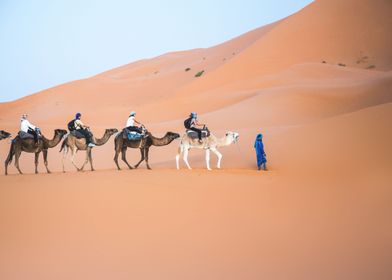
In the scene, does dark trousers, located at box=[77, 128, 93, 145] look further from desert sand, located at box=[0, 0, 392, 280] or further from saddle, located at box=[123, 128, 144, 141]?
desert sand, located at box=[0, 0, 392, 280]

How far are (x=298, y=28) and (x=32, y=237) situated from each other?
1851 inches

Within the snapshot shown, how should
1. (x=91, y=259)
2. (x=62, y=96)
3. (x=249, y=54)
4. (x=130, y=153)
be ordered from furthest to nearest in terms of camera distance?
1. (x=62, y=96)
2. (x=249, y=54)
3. (x=130, y=153)
4. (x=91, y=259)

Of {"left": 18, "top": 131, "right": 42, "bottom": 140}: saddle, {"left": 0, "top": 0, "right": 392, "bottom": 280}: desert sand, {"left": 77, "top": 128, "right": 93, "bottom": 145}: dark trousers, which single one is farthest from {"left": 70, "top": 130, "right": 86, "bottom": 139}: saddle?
{"left": 0, "top": 0, "right": 392, "bottom": 280}: desert sand

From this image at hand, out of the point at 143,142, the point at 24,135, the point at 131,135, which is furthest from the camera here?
the point at 143,142

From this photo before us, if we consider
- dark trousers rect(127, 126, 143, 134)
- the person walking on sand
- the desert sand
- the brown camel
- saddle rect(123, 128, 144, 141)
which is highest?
dark trousers rect(127, 126, 143, 134)

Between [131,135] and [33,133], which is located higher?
[33,133]

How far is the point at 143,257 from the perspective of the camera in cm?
705

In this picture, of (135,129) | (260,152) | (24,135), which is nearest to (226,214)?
(260,152)

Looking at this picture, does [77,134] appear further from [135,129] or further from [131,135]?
[135,129]

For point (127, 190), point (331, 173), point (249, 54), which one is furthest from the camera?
point (249, 54)

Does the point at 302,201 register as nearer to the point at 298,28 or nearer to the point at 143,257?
the point at 143,257

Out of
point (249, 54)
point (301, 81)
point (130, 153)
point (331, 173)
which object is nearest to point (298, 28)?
point (249, 54)

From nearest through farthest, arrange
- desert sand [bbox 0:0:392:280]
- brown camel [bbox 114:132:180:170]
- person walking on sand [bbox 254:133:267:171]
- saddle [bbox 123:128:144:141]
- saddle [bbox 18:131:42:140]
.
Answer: desert sand [bbox 0:0:392:280] < person walking on sand [bbox 254:133:267:171] < saddle [bbox 18:131:42:140] < saddle [bbox 123:128:144:141] < brown camel [bbox 114:132:180:170]

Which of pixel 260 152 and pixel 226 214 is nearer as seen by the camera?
pixel 226 214
